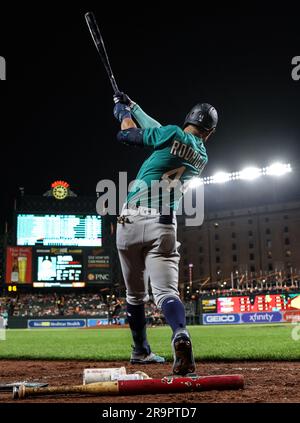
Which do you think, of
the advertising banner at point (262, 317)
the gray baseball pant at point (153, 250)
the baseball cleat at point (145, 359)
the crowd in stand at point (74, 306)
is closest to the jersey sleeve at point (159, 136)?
the gray baseball pant at point (153, 250)

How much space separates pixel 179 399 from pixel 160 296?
1346mm

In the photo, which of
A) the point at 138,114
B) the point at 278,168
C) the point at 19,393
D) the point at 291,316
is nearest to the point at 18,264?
the point at 291,316

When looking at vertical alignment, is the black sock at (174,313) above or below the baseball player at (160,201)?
below

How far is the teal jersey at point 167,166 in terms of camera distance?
4.38 meters

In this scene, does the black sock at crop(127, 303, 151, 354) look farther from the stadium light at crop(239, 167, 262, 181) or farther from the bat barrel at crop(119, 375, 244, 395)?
the stadium light at crop(239, 167, 262, 181)

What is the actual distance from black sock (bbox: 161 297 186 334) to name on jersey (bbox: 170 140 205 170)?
1.22m

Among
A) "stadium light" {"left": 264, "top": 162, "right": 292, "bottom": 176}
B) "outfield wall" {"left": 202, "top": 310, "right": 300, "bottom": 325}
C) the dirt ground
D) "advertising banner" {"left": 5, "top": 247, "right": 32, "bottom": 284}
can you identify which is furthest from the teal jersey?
"stadium light" {"left": 264, "top": 162, "right": 292, "bottom": 176}

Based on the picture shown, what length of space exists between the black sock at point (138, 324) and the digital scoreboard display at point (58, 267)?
3515 centimetres

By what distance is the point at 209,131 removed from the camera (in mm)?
4812

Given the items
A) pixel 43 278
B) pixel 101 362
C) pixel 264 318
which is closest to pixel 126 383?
pixel 101 362

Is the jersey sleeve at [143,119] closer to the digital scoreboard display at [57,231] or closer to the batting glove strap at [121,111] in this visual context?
the batting glove strap at [121,111]

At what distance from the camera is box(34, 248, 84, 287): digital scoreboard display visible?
40.0 metres

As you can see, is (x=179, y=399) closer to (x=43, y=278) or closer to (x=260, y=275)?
(x=43, y=278)

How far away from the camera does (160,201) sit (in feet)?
15.0
